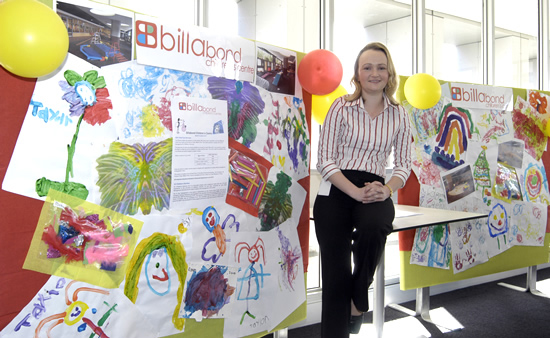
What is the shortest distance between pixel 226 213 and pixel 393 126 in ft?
2.91

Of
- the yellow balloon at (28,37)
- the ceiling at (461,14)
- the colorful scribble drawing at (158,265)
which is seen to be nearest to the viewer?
the yellow balloon at (28,37)

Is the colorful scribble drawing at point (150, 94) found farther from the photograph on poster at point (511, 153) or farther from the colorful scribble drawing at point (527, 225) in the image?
the colorful scribble drawing at point (527, 225)

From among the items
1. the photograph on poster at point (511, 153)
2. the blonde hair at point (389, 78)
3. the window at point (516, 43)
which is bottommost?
the photograph on poster at point (511, 153)

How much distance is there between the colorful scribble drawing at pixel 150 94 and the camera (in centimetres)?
168

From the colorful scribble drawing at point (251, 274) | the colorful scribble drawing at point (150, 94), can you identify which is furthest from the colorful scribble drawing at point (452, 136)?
the colorful scribble drawing at point (150, 94)

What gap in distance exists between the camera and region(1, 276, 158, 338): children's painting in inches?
59.1

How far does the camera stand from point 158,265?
1.78m

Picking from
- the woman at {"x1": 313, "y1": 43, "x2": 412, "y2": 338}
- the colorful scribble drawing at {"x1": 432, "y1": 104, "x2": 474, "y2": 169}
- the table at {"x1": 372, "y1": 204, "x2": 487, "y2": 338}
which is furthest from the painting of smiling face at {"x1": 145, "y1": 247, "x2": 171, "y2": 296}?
the colorful scribble drawing at {"x1": 432, "y1": 104, "x2": 474, "y2": 169}

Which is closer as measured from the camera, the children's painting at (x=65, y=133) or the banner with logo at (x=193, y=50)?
the children's painting at (x=65, y=133)

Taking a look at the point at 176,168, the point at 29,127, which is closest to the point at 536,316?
the point at 176,168

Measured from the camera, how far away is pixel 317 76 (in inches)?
85.0

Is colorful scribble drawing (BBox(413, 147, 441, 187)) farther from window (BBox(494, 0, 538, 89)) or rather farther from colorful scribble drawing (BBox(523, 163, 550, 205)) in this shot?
window (BBox(494, 0, 538, 89))

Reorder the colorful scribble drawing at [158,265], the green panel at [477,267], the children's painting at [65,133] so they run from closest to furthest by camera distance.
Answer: the children's painting at [65,133] → the colorful scribble drawing at [158,265] → the green panel at [477,267]

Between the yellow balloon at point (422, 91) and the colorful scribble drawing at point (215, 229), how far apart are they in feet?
4.44
